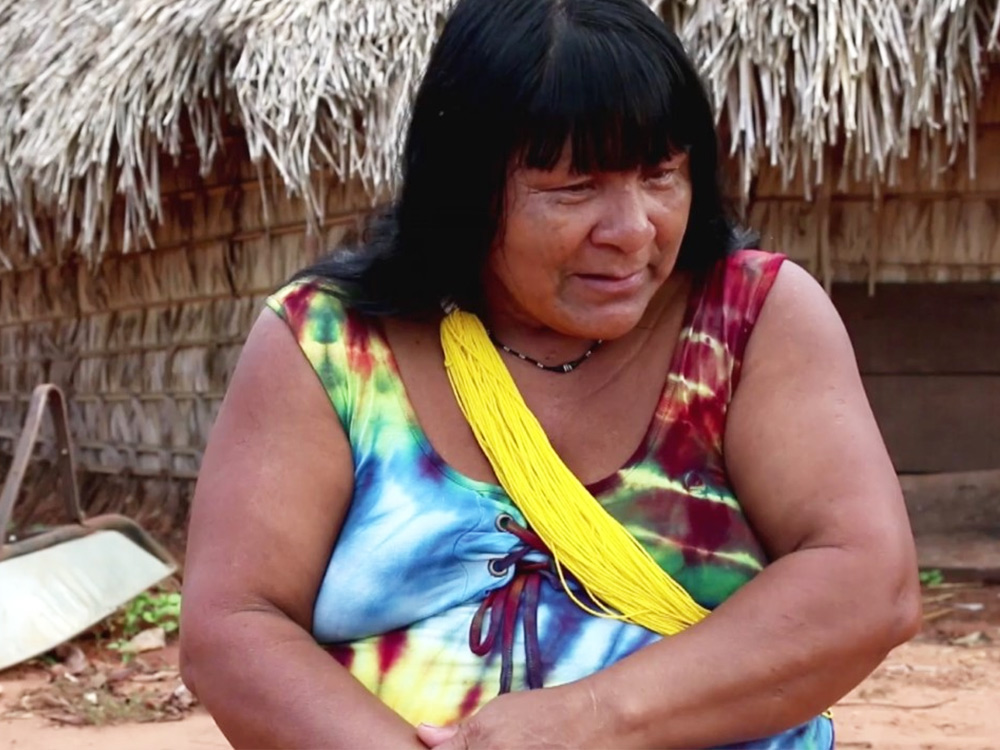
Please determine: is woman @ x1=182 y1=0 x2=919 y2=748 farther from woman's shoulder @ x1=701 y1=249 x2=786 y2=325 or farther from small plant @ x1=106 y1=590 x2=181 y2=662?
small plant @ x1=106 y1=590 x2=181 y2=662

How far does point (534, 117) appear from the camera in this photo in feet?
5.45

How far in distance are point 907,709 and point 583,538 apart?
2.50m

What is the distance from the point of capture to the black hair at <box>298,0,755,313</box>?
1.64m

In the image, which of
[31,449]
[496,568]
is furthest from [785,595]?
[31,449]

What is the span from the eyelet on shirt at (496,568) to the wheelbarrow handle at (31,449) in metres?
3.43

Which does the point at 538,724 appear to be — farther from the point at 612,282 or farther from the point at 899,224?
the point at 899,224

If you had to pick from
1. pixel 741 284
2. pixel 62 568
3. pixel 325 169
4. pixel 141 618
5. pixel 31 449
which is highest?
pixel 325 169

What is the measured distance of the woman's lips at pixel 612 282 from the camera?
1.75m

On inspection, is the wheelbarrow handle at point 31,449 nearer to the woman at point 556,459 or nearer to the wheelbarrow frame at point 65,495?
the wheelbarrow frame at point 65,495

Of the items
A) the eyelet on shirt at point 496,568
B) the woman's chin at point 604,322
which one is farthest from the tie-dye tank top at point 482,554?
the woman's chin at point 604,322

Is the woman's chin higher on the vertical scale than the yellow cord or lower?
higher

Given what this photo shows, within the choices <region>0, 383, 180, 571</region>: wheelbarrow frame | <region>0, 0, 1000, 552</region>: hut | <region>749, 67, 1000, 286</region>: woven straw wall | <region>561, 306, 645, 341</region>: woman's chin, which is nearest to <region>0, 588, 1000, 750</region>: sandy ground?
<region>0, 383, 180, 571</region>: wheelbarrow frame

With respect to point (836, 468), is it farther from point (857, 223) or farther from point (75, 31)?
point (75, 31)

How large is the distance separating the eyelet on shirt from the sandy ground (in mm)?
2081
